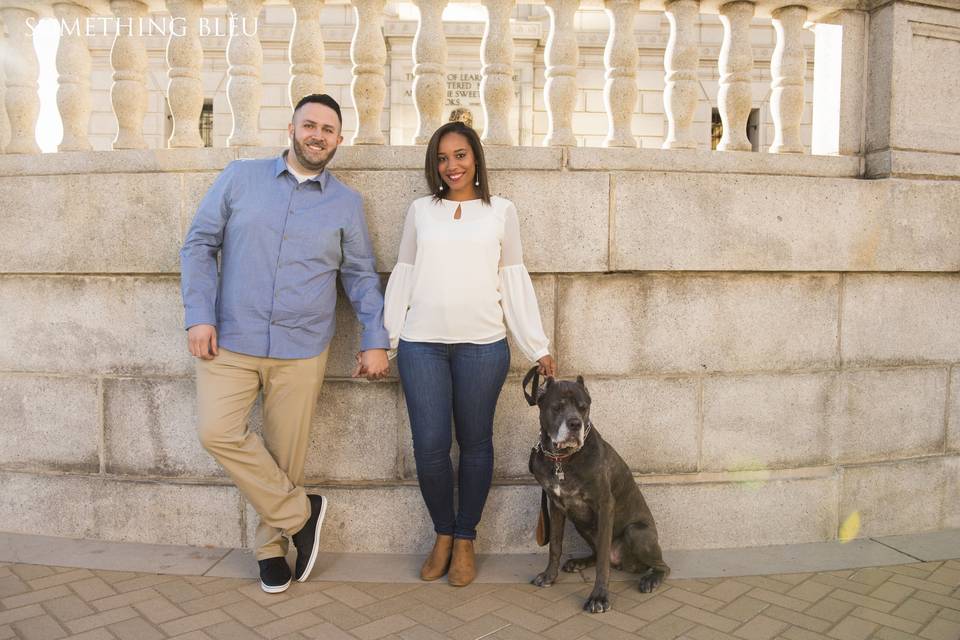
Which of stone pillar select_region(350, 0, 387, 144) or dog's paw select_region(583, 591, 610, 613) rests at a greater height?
stone pillar select_region(350, 0, 387, 144)

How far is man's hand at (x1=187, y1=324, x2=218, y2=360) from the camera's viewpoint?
3451 millimetres

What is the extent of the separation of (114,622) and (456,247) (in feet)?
8.01

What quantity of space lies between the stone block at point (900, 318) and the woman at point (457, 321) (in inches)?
88.0

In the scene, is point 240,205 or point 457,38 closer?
point 240,205

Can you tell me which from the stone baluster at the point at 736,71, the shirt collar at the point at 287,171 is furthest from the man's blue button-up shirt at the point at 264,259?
the stone baluster at the point at 736,71

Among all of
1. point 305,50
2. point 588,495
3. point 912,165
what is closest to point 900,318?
point 912,165

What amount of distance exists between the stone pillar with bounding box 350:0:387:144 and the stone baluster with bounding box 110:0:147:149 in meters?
1.41

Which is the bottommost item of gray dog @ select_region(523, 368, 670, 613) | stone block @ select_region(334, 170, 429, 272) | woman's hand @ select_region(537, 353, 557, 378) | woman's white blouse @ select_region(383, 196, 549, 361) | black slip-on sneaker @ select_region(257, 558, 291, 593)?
black slip-on sneaker @ select_region(257, 558, 291, 593)

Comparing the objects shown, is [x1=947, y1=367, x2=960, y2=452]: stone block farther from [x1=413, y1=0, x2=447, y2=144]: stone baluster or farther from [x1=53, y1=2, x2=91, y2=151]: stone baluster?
[x1=53, y1=2, x2=91, y2=151]: stone baluster

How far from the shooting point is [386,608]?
3.46m

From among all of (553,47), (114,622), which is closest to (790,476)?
(553,47)

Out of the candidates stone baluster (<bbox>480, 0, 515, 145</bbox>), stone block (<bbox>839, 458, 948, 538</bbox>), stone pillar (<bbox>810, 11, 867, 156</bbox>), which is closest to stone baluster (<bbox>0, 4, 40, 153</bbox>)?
stone baluster (<bbox>480, 0, 515, 145</bbox>)

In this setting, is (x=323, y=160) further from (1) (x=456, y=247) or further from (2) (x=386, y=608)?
(2) (x=386, y=608)

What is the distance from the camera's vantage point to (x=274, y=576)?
364cm
